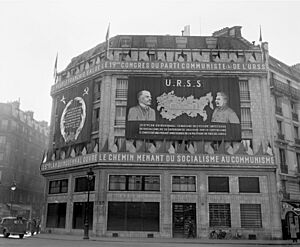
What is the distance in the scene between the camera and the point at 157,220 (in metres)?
34.4

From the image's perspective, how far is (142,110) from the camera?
3756 cm

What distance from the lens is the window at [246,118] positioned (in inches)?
1476

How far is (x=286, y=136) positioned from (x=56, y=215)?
90.5 feet

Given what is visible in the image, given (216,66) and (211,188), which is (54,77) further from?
(211,188)

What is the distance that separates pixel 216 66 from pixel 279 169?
42.8 ft

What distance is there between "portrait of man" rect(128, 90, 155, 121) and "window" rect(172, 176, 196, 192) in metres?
6.76

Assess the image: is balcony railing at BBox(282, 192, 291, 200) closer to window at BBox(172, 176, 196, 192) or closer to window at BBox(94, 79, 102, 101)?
window at BBox(172, 176, 196, 192)

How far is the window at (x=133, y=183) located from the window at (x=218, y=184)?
17.1ft

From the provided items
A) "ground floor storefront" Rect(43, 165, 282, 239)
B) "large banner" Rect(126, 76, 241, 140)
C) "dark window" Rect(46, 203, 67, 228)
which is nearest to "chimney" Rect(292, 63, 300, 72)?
"large banner" Rect(126, 76, 241, 140)

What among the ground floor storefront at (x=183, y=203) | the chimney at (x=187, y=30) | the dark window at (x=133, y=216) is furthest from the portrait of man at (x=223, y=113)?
the chimney at (x=187, y=30)

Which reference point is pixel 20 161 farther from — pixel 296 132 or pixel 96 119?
pixel 296 132

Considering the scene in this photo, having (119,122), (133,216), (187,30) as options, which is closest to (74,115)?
(119,122)

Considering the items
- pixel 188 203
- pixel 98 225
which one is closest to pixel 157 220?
pixel 188 203

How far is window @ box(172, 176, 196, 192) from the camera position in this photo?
35375 millimetres
